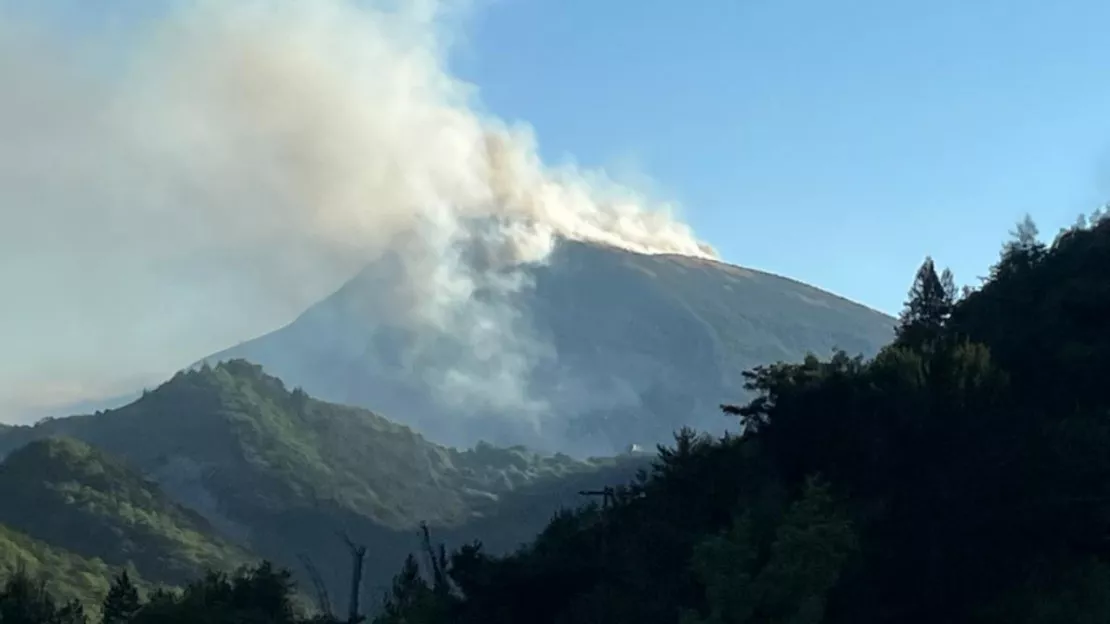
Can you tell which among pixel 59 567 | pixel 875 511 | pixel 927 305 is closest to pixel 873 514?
pixel 875 511

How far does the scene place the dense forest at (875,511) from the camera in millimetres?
27516

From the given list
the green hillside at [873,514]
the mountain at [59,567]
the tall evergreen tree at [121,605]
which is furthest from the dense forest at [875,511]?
the mountain at [59,567]

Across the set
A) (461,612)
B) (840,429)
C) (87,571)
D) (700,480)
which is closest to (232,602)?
(461,612)

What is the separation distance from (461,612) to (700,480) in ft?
28.0

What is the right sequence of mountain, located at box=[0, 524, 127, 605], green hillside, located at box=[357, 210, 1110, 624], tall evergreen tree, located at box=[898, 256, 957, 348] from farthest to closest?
1. mountain, located at box=[0, 524, 127, 605]
2. tall evergreen tree, located at box=[898, 256, 957, 348]
3. green hillside, located at box=[357, 210, 1110, 624]

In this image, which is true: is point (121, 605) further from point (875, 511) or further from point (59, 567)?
point (59, 567)

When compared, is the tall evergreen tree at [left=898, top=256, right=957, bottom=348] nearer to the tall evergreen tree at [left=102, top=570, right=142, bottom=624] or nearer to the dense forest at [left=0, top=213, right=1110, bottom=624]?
the dense forest at [left=0, top=213, right=1110, bottom=624]

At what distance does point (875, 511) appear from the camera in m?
28.5

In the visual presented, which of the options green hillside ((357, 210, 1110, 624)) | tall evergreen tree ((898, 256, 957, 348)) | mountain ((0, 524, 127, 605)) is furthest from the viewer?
mountain ((0, 524, 127, 605))

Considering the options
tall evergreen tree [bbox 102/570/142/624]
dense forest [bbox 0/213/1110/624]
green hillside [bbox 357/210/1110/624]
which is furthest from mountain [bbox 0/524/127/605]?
green hillside [bbox 357/210/1110/624]

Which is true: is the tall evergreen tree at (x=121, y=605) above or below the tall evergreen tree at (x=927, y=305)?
below

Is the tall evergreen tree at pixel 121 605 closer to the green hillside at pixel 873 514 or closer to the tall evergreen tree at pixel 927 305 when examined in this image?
the green hillside at pixel 873 514

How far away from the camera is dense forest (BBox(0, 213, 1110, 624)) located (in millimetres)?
27516

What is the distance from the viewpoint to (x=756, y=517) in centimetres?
2917
